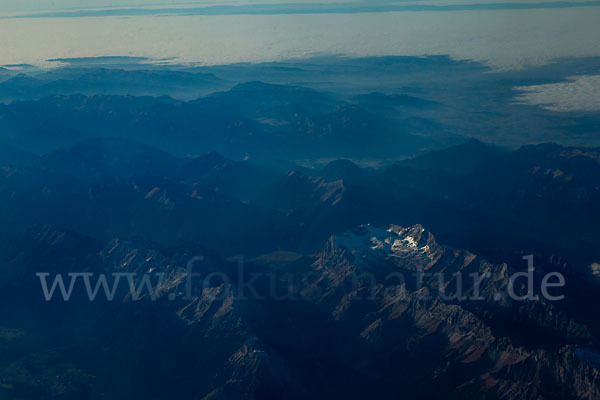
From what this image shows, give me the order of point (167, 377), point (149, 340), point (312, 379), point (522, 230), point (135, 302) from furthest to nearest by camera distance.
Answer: point (522, 230), point (135, 302), point (149, 340), point (167, 377), point (312, 379)

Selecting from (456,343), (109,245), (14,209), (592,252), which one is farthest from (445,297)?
(14,209)

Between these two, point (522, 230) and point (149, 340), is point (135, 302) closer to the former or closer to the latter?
point (149, 340)

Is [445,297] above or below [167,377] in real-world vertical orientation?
above

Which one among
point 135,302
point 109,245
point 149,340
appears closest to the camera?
point 149,340

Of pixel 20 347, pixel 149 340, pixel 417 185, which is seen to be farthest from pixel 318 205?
pixel 20 347

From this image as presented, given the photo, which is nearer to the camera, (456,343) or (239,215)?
(456,343)

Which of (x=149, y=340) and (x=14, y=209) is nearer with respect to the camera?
(x=149, y=340)

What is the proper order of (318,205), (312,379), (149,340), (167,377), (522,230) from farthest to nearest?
1. (318,205)
2. (522,230)
3. (149,340)
4. (167,377)
5. (312,379)

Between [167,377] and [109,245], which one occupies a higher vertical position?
[109,245]

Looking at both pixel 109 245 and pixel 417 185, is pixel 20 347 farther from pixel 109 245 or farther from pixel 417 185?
pixel 417 185
